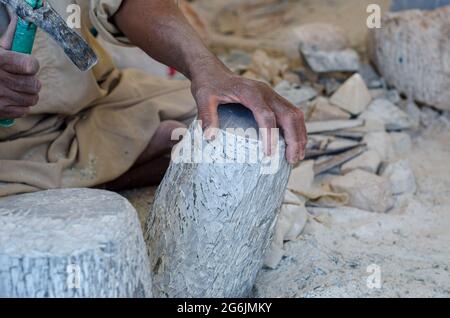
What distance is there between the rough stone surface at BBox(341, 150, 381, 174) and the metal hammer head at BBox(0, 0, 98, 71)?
1292 millimetres

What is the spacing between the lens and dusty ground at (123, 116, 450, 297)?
6.50ft

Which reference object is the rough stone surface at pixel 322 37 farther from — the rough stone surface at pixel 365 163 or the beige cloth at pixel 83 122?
the beige cloth at pixel 83 122

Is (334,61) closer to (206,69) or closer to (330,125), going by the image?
(330,125)

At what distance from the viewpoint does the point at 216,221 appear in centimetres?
185

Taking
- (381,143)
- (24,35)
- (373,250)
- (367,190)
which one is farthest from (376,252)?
(24,35)

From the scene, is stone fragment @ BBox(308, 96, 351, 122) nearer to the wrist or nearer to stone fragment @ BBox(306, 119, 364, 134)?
stone fragment @ BBox(306, 119, 364, 134)

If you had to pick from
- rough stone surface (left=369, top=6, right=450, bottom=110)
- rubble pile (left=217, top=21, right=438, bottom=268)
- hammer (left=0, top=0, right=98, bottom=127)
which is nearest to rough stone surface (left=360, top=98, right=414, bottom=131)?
rubble pile (left=217, top=21, right=438, bottom=268)

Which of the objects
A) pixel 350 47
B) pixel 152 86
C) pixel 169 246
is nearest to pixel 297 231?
pixel 169 246

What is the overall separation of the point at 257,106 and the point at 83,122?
852mm

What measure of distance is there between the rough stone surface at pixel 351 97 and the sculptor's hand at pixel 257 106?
4.58 feet

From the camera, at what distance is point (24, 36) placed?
1815 mm

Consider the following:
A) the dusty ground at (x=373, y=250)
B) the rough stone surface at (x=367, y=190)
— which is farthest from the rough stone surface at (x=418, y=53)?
the rough stone surface at (x=367, y=190)

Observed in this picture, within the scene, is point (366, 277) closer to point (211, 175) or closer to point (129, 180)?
point (211, 175)

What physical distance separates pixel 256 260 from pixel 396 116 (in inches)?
58.6
